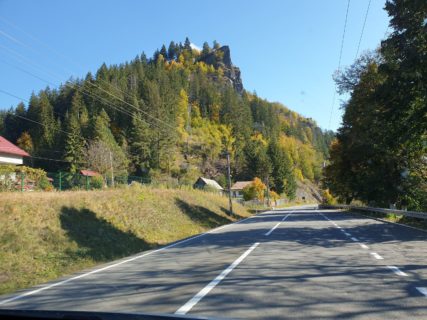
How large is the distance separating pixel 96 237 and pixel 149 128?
79154 mm

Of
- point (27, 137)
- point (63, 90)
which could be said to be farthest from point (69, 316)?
point (63, 90)

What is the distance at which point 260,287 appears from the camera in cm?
799

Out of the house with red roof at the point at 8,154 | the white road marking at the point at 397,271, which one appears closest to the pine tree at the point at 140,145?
the house with red roof at the point at 8,154

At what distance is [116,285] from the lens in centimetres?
902

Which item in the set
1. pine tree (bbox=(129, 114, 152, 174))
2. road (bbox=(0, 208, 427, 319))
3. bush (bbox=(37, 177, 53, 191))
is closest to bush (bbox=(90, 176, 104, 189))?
bush (bbox=(37, 177, 53, 191))

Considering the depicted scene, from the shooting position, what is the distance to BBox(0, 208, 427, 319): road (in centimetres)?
631

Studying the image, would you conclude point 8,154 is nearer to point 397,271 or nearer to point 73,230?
point 73,230

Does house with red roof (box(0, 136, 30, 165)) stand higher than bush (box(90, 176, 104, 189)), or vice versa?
house with red roof (box(0, 136, 30, 165))

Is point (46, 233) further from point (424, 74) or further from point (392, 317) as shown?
point (424, 74)

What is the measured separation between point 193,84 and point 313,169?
66592mm

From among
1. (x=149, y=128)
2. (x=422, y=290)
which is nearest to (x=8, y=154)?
(x=422, y=290)

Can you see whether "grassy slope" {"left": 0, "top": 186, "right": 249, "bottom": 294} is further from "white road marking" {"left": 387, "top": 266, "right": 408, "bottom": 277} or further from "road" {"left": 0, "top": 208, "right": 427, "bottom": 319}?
"white road marking" {"left": 387, "top": 266, "right": 408, "bottom": 277}

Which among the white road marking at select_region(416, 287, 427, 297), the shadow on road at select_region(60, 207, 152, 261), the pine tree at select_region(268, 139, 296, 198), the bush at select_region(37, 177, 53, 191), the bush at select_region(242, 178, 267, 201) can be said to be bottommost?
the white road marking at select_region(416, 287, 427, 297)

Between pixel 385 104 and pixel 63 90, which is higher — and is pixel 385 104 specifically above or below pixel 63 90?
Result: below
